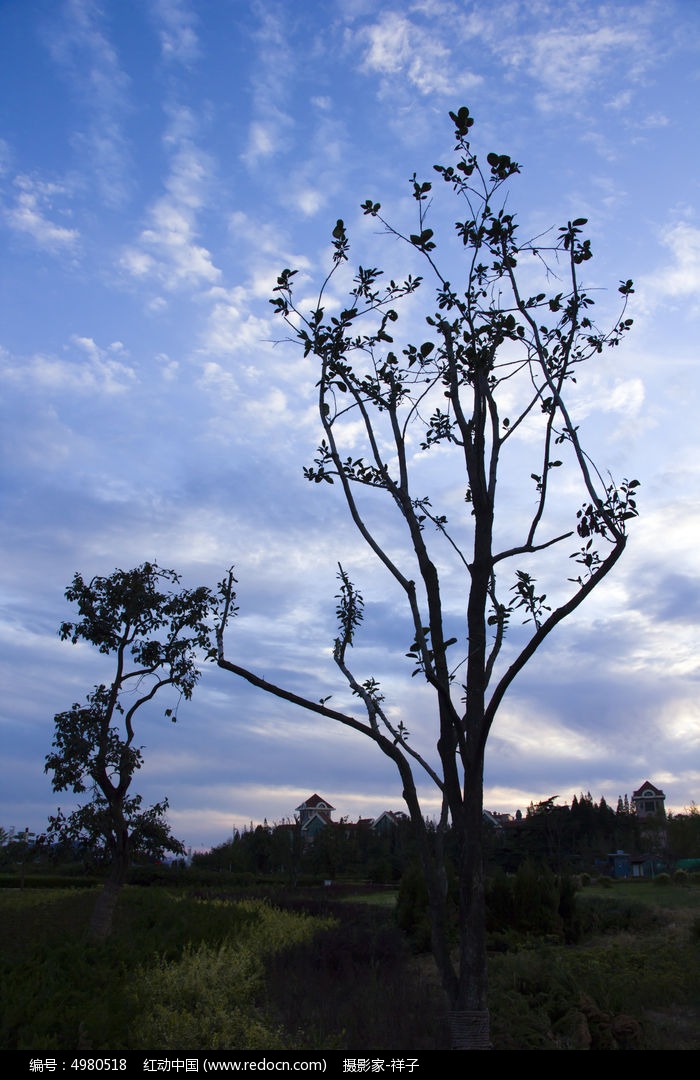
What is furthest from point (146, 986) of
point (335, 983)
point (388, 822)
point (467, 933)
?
point (388, 822)

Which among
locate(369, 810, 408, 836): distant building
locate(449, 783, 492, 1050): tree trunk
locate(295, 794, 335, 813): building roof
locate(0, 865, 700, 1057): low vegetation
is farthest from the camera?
locate(295, 794, 335, 813): building roof

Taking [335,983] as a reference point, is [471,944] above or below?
above

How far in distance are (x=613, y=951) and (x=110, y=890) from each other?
7.98m

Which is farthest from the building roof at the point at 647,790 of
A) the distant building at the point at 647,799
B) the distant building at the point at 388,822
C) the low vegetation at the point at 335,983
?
the low vegetation at the point at 335,983

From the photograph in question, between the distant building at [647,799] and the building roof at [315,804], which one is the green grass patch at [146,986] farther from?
the distant building at [647,799]

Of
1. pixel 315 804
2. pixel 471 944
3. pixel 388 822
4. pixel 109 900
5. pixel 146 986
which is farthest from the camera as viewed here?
pixel 315 804

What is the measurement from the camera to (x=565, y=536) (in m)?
6.19

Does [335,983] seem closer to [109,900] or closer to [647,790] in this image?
[109,900]

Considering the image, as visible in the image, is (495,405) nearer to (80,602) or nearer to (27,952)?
(27,952)

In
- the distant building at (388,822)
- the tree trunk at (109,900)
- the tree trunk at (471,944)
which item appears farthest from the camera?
the distant building at (388,822)

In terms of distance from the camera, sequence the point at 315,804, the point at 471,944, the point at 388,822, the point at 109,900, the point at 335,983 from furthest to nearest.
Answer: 1. the point at 315,804
2. the point at 388,822
3. the point at 109,900
4. the point at 335,983
5. the point at 471,944

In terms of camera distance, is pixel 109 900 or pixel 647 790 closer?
pixel 109 900

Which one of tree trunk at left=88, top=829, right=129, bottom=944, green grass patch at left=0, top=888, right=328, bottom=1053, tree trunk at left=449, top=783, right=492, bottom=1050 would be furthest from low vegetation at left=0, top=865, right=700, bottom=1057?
tree trunk at left=449, top=783, right=492, bottom=1050

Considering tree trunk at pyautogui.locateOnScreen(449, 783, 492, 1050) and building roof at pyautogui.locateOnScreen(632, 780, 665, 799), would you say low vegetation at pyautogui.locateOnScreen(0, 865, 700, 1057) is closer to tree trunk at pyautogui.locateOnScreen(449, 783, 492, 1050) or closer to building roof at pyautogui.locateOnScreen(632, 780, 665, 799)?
tree trunk at pyautogui.locateOnScreen(449, 783, 492, 1050)
